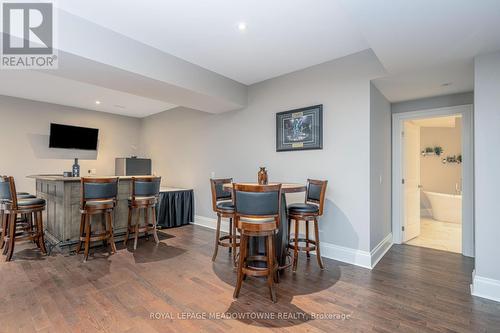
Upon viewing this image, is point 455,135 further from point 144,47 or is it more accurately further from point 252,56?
point 144,47

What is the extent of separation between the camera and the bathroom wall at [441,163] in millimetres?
6516

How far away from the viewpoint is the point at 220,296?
233cm

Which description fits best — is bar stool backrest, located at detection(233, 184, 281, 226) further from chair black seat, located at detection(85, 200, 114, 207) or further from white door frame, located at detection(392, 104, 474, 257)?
white door frame, located at detection(392, 104, 474, 257)

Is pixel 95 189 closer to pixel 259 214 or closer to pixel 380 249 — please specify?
pixel 259 214

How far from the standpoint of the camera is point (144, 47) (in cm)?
300

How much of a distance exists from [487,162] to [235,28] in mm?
2914

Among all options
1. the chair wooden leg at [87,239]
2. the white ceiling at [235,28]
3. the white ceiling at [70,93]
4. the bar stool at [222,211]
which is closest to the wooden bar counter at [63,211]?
the chair wooden leg at [87,239]

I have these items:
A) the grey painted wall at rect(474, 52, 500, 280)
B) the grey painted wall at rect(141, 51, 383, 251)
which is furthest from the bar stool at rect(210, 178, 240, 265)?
the grey painted wall at rect(474, 52, 500, 280)

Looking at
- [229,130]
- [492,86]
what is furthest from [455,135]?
[229,130]

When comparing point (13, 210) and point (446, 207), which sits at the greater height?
point (13, 210)

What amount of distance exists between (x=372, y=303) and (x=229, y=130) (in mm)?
3542

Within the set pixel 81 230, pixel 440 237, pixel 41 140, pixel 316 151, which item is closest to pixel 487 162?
pixel 316 151

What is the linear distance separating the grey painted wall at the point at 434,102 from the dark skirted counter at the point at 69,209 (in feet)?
14.9

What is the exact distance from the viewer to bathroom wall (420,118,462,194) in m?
6.52
